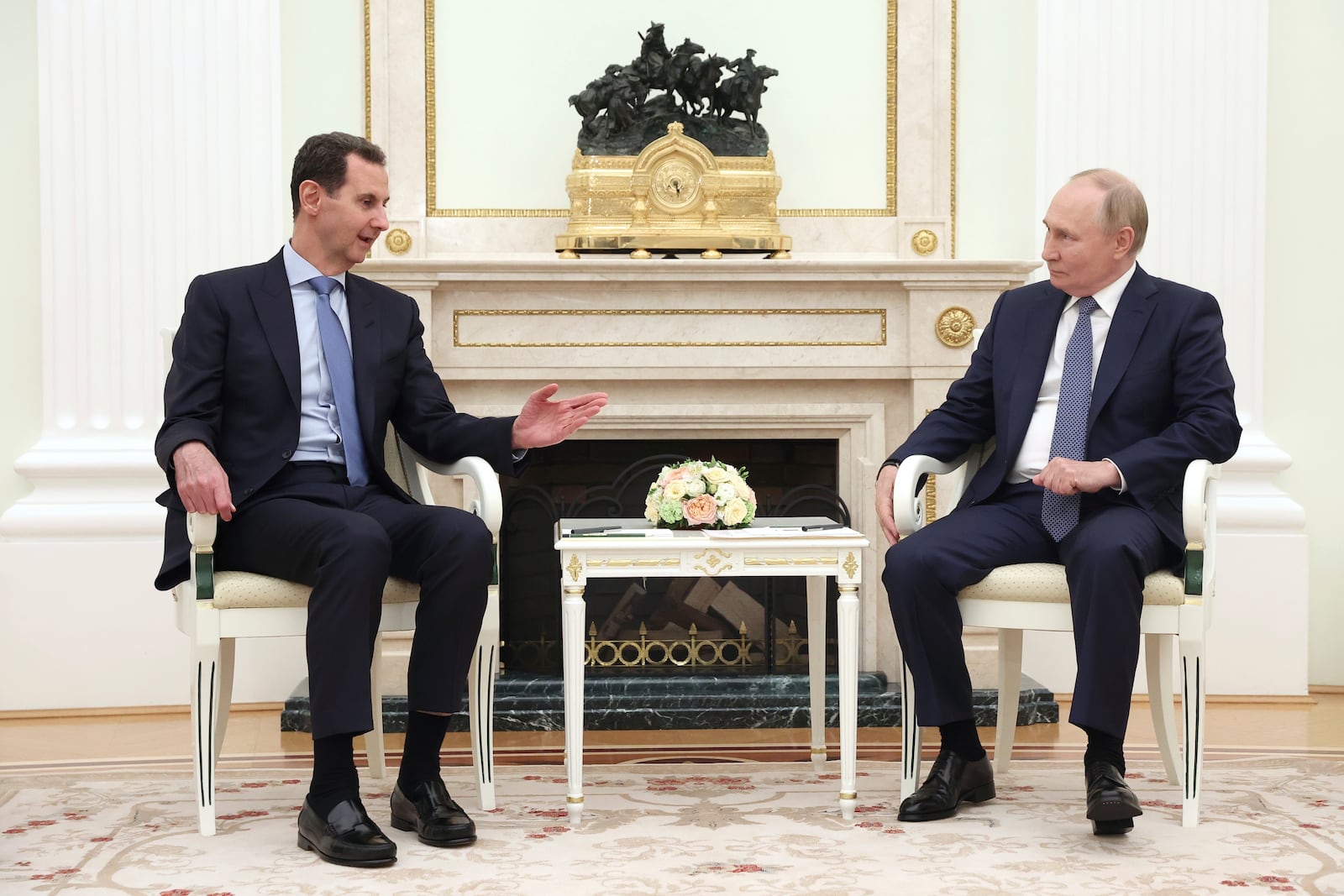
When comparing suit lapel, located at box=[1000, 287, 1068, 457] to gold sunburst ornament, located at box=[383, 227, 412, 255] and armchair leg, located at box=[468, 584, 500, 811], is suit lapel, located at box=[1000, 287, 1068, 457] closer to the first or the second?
armchair leg, located at box=[468, 584, 500, 811]

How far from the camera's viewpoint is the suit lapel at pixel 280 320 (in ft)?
10.1

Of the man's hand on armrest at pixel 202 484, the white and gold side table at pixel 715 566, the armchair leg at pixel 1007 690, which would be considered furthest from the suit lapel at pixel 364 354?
the armchair leg at pixel 1007 690

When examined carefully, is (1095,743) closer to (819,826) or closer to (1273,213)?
(819,826)

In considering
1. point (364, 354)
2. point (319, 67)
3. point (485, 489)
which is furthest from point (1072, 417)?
point (319, 67)

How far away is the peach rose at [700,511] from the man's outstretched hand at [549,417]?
1.03 ft

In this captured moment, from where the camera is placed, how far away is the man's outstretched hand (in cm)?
Result: 306

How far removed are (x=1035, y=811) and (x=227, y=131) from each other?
3.04 meters

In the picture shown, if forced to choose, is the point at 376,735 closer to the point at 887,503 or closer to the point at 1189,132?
the point at 887,503

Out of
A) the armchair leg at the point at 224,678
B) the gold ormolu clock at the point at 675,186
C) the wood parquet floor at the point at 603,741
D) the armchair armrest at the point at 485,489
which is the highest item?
the gold ormolu clock at the point at 675,186

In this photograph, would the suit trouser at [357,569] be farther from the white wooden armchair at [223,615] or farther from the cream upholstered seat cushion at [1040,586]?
the cream upholstered seat cushion at [1040,586]

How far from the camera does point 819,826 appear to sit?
2.95m

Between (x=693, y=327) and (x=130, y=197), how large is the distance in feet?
5.72

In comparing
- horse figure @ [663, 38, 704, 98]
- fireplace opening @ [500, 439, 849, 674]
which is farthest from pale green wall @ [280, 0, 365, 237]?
fireplace opening @ [500, 439, 849, 674]

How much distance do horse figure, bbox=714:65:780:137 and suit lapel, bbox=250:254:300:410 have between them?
1750 millimetres
